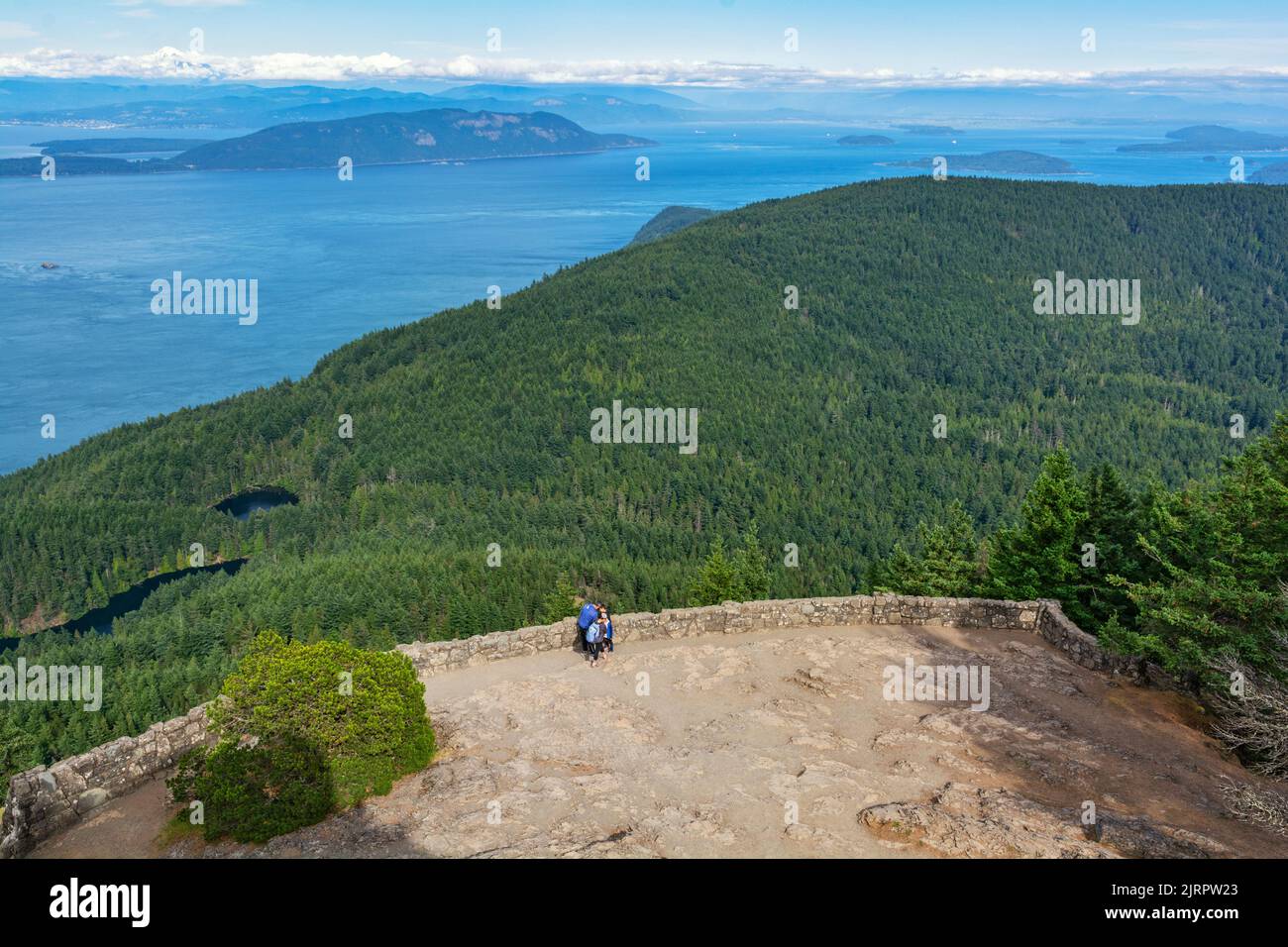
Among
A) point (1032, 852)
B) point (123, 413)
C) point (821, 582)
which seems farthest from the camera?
point (123, 413)

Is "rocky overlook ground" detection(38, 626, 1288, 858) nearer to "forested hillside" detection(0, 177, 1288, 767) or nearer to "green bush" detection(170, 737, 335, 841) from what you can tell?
"green bush" detection(170, 737, 335, 841)

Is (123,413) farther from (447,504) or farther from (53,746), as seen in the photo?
(53,746)

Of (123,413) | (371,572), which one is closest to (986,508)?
(371,572)

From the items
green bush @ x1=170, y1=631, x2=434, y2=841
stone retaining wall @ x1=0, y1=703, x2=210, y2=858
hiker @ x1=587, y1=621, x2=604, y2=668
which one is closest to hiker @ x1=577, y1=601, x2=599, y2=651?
hiker @ x1=587, y1=621, x2=604, y2=668

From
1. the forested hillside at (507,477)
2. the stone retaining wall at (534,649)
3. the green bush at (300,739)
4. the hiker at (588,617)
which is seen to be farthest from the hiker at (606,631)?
the forested hillside at (507,477)

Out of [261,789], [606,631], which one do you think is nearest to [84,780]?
[261,789]

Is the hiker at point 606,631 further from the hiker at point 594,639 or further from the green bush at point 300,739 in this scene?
the green bush at point 300,739
